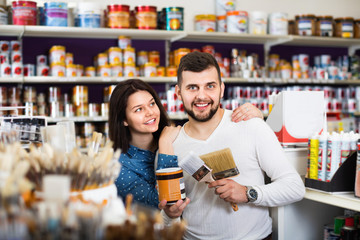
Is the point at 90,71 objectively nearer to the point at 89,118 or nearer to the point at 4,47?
the point at 89,118

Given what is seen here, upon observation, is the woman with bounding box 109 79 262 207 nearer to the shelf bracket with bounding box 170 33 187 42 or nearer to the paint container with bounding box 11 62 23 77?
the paint container with bounding box 11 62 23 77

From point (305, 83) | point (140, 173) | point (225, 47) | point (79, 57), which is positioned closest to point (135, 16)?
point (79, 57)

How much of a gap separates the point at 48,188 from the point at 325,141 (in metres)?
1.50

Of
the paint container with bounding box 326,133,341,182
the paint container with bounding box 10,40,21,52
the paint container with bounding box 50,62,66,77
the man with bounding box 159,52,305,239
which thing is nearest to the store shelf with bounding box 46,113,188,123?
the paint container with bounding box 50,62,66,77

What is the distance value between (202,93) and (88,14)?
2369 mm

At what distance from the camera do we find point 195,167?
1.69 m

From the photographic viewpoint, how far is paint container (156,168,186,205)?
5.27 ft

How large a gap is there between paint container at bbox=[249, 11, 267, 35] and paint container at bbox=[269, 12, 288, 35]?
76mm

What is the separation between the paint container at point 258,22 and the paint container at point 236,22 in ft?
0.44

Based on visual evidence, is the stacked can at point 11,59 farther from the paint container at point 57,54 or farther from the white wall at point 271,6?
the white wall at point 271,6

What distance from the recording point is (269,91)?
15.2ft

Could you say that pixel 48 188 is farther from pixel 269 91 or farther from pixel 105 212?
pixel 269 91

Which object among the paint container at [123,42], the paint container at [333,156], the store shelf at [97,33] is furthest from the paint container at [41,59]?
the paint container at [333,156]

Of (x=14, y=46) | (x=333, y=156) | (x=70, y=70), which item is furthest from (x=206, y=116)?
(x=14, y=46)
